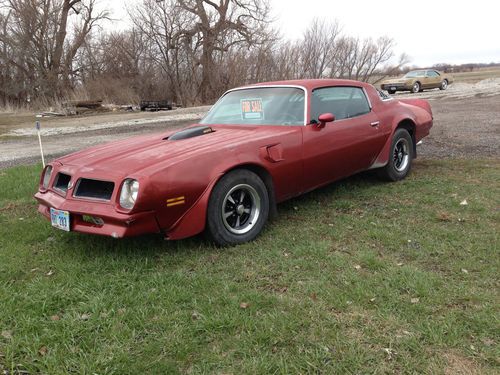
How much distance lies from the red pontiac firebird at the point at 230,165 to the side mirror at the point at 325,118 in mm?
11

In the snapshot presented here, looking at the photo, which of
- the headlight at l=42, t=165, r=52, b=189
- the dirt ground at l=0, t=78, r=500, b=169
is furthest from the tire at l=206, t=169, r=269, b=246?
the dirt ground at l=0, t=78, r=500, b=169

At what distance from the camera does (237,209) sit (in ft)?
12.6

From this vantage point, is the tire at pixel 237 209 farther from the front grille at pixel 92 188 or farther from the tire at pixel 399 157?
the tire at pixel 399 157

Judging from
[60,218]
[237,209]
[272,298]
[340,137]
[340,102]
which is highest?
[340,102]

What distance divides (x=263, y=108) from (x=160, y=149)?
138 cm

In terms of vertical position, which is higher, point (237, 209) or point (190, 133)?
point (190, 133)

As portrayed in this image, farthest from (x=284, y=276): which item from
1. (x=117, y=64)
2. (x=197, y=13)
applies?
(x=117, y=64)

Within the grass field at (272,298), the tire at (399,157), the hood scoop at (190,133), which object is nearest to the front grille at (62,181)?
the grass field at (272,298)

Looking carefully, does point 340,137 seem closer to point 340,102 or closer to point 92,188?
point 340,102

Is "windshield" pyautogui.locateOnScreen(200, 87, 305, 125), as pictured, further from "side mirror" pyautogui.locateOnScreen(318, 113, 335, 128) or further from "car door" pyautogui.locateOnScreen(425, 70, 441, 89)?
"car door" pyautogui.locateOnScreen(425, 70, 441, 89)

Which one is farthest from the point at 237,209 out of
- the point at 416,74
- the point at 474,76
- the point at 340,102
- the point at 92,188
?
the point at 474,76

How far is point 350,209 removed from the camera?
472cm

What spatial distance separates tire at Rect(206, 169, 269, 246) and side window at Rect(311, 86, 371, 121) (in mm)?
1192

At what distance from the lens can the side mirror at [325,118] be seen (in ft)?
14.4
